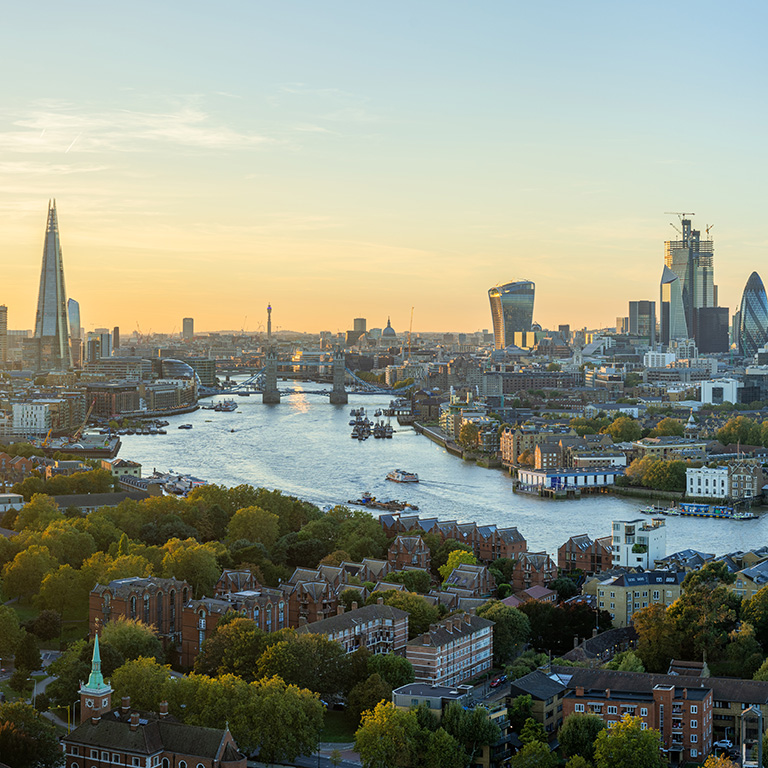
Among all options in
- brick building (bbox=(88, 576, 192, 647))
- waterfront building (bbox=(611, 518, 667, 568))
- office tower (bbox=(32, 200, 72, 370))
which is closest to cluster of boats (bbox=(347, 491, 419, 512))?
waterfront building (bbox=(611, 518, 667, 568))

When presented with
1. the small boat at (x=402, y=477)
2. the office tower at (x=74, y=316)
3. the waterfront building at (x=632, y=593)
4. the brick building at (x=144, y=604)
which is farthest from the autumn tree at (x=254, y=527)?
the office tower at (x=74, y=316)

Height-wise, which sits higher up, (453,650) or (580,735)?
(453,650)

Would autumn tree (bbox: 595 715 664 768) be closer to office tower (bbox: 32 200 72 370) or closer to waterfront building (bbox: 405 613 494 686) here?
waterfront building (bbox: 405 613 494 686)

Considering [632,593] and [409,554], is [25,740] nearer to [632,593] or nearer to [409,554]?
[632,593]

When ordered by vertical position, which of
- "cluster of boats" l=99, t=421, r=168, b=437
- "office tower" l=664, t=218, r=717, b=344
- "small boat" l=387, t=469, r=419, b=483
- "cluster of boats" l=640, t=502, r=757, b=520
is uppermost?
"office tower" l=664, t=218, r=717, b=344

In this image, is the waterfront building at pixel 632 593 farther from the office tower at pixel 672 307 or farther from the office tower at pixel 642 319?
the office tower at pixel 642 319

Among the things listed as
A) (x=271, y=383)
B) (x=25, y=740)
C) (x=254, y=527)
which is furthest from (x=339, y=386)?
(x=25, y=740)

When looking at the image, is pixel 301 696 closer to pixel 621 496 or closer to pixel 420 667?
pixel 420 667

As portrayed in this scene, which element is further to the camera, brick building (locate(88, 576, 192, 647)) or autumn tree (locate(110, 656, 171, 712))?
brick building (locate(88, 576, 192, 647))
